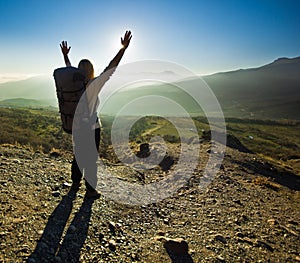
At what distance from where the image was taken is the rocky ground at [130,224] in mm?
4387

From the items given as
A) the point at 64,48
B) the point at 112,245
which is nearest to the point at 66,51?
the point at 64,48

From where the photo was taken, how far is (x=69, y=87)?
5020 mm

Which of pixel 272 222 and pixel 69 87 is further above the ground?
pixel 69 87

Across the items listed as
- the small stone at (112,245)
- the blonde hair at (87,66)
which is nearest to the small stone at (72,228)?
the small stone at (112,245)

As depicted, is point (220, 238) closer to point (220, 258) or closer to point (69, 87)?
point (220, 258)

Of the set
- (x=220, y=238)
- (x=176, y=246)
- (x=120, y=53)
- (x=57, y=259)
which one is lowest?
(x=220, y=238)

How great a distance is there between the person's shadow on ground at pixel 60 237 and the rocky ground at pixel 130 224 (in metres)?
0.02

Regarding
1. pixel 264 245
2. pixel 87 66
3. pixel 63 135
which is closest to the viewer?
pixel 87 66

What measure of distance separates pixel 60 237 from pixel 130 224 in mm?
1725

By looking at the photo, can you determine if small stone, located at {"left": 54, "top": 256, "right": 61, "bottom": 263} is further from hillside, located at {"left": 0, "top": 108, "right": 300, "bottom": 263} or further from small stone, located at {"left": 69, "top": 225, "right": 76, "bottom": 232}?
small stone, located at {"left": 69, "top": 225, "right": 76, "bottom": 232}

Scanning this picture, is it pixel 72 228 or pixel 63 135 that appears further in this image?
pixel 63 135

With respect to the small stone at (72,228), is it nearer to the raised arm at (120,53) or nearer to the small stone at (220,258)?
the small stone at (220,258)

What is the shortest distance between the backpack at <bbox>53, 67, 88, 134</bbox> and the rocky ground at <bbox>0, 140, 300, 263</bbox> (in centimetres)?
227

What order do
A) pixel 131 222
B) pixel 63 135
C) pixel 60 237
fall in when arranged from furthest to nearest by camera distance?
pixel 63 135 → pixel 131 222 → pixel 60 237
